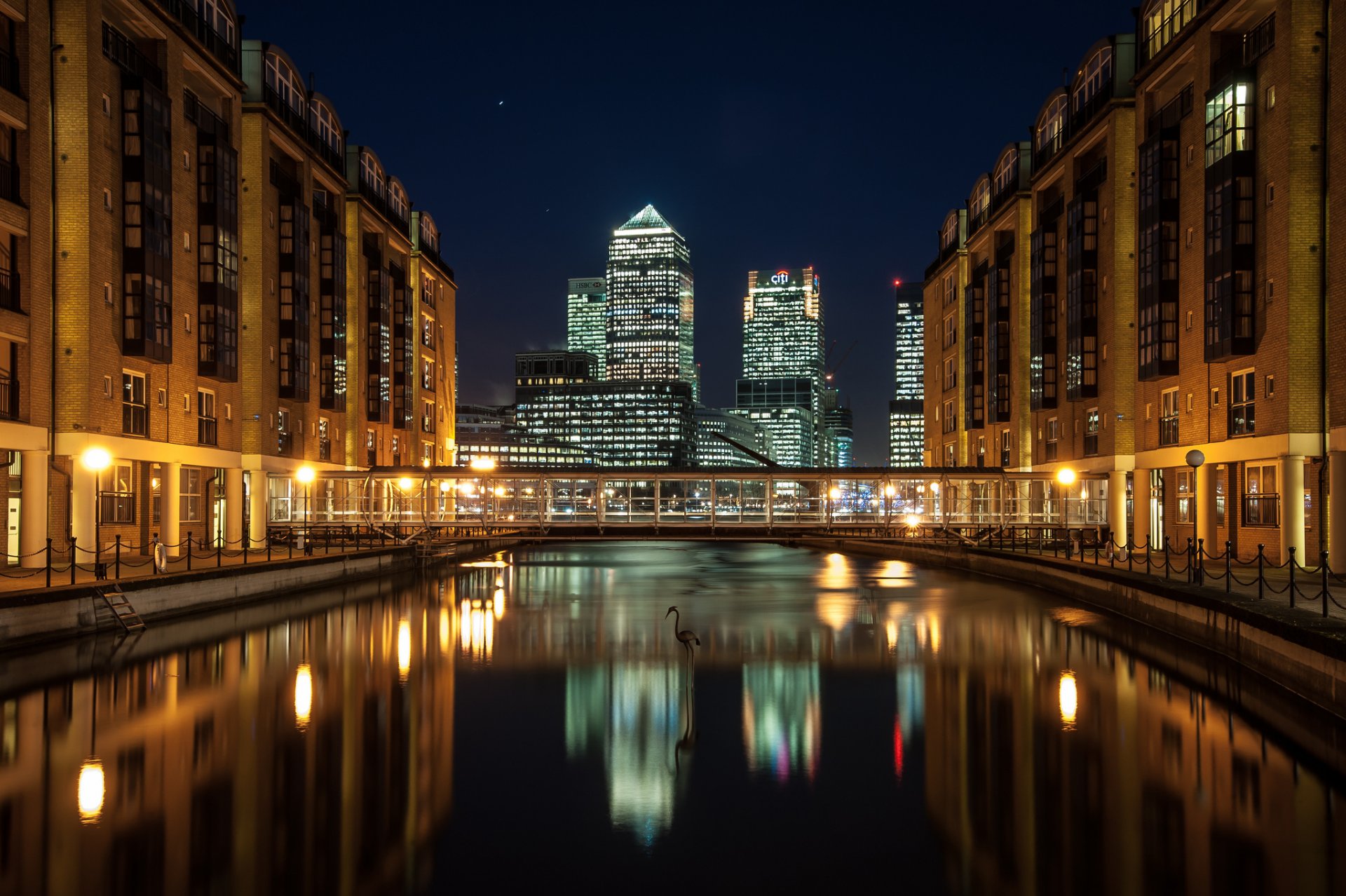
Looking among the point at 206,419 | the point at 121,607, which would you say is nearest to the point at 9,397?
the point at 121,607

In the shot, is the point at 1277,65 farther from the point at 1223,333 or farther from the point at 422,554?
the point at 422,554

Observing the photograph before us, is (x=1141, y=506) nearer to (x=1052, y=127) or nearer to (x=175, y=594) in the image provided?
(x=1052, y=127)

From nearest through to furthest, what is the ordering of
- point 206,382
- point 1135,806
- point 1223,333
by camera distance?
point 1135,806, point 1223,333, point 206,382

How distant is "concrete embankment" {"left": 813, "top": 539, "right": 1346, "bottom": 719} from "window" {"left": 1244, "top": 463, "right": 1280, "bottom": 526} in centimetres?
600

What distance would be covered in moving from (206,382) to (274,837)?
3896 cm

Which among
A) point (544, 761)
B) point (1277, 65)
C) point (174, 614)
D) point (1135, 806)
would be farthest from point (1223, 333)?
point (174, 614)

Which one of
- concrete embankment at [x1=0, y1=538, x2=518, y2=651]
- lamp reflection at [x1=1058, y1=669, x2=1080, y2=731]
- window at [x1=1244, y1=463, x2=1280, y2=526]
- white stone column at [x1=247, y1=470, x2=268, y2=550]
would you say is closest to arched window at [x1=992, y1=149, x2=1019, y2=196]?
window at [x1=1244, y1=463, x2=1280, y2=526]

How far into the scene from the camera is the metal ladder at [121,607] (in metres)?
29.1

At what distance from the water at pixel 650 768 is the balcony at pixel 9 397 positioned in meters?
10.7

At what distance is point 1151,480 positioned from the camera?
4981 cm

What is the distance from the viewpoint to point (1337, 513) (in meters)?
34.2

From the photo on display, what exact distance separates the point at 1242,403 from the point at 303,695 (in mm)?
34098

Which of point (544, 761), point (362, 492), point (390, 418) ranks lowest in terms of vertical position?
point (544, 761)

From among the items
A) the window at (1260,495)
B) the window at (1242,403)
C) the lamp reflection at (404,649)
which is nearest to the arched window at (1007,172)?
the window at (1242,403)
